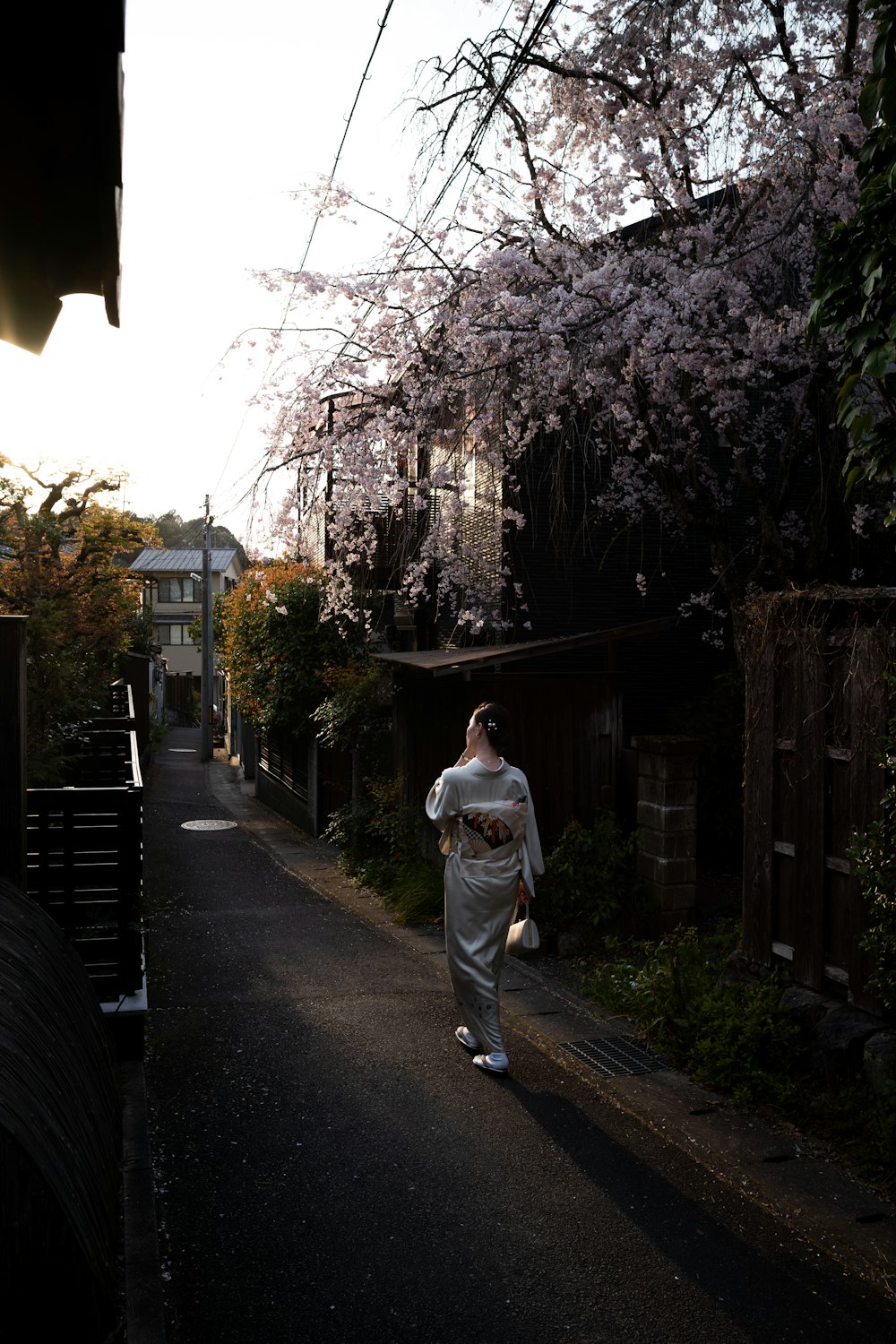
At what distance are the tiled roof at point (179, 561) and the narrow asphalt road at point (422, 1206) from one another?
51125mm

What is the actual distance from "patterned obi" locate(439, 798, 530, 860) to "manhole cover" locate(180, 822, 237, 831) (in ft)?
40.6

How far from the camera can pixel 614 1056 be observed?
6.34 meters

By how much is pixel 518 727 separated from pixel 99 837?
5.18 m

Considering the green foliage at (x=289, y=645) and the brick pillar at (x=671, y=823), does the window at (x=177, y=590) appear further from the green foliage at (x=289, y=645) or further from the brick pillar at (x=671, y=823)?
the brick pillar at (x=671, y=823)

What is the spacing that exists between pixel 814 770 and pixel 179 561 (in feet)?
181

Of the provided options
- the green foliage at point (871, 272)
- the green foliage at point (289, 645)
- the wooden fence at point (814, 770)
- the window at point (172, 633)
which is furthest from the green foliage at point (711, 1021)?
the window at point (172, 633)

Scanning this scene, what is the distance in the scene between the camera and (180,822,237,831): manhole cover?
58.7 feet

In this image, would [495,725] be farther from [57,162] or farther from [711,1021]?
[57,162]

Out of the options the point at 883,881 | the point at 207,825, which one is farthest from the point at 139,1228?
the point at 207,825

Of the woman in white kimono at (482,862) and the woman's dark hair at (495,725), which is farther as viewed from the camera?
the woman's dark hair at (495,725)

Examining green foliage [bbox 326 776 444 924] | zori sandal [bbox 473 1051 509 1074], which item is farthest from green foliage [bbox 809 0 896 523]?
green foliage [bbox 326 776 444 924]

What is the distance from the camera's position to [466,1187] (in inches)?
181

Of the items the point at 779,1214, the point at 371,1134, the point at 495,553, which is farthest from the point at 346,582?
the point at 779,1214

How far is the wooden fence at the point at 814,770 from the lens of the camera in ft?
17.6
